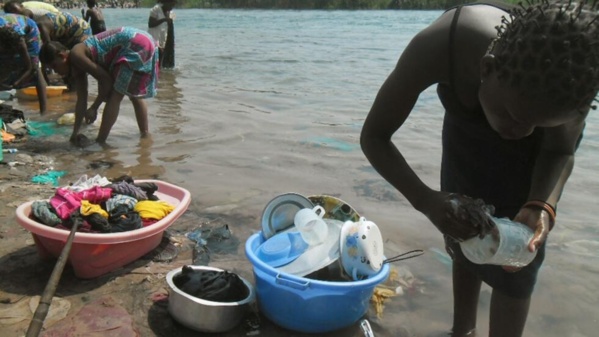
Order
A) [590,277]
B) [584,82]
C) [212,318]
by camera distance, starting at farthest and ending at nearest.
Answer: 1. [590,277]
2. [212,318]
3. [584,82]

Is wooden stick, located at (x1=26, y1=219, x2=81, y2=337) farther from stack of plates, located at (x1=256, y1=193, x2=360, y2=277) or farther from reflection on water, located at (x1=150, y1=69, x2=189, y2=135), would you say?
reflection on water, located at (x1=150, y1=69, x2=189, y2=135)

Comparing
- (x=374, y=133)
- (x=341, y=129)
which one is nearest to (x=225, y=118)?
(x=341, y=129)

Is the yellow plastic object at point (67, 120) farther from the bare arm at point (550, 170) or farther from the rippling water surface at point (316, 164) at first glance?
the bare arm at point (550, 170)

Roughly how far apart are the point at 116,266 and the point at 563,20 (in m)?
2.26

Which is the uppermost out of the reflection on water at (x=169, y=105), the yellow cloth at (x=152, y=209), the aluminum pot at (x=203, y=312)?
the yellow cloth at (x=152, y=209)

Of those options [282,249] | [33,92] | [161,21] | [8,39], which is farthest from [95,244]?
[161,21]

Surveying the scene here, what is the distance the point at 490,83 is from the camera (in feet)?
4.21

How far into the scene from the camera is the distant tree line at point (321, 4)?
43.2 meters

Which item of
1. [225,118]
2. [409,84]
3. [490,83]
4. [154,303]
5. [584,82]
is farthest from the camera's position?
[225,118]

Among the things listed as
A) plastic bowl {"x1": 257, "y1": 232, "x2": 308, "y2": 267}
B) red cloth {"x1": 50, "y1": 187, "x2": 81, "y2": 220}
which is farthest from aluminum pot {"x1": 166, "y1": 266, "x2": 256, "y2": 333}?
red cloth {"x1": 50, "y1": 187, "x2": 81, "y2": 220}

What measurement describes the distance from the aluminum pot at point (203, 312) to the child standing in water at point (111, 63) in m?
3.09

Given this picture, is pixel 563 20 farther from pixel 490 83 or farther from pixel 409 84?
pixel 409 84

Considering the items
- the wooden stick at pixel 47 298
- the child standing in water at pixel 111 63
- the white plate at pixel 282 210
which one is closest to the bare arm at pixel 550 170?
the white plate at pixel 282 210

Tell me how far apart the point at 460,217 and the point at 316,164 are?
3272 millimetres
